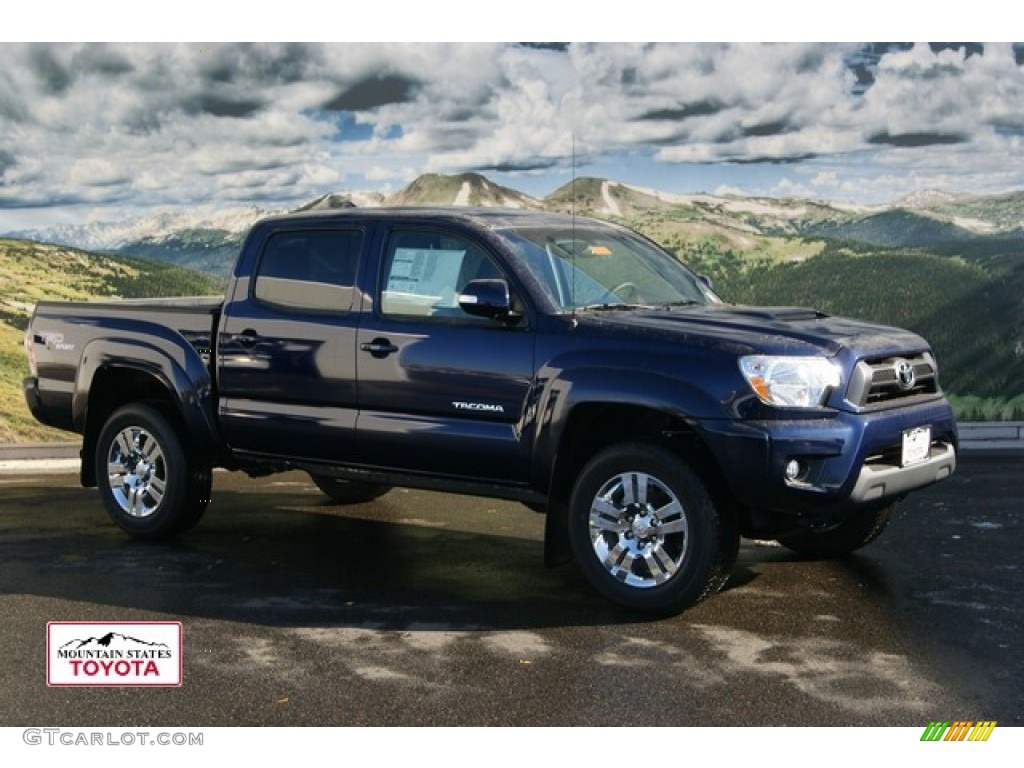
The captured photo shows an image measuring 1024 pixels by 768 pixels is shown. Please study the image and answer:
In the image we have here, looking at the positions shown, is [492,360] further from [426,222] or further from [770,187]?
[770,187]

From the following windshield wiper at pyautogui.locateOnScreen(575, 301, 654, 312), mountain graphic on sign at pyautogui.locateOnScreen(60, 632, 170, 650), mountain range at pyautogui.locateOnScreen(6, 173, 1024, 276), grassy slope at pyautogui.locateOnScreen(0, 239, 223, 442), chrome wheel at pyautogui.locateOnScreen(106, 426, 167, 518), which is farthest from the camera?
mountain range at pyautogui.locateOnScreen(6, 173, 1024, 276)

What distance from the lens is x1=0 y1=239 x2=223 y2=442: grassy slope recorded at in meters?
13.3

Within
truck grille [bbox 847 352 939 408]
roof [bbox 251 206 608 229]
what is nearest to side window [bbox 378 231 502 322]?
roof [bbox 251 206 608 229]

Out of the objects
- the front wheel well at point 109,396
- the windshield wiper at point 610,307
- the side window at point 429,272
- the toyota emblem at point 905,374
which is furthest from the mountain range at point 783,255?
the toyota emblem at point 905,374

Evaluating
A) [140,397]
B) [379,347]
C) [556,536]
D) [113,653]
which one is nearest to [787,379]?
[556,536]

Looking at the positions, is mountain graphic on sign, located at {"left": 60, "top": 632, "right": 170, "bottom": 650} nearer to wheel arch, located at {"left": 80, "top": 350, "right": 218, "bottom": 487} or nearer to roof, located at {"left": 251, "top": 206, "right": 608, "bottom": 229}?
wheel arch, located at {"left": 80, "top": 350, "right": 218, "bottom": 487}

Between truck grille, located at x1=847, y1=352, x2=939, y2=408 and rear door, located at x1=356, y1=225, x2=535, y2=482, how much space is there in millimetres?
1551

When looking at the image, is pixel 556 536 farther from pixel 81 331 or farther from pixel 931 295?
pixel 931 295

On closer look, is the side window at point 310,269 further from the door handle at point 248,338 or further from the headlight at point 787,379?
the headlight at point 787,379

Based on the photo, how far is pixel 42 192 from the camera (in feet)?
44.9

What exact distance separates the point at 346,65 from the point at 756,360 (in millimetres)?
8878

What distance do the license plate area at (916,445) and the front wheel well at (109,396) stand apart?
441cm

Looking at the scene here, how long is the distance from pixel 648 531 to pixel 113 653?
96.6 inches

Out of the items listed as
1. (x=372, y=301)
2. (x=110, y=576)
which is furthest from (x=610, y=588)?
(x=110, y=576)
